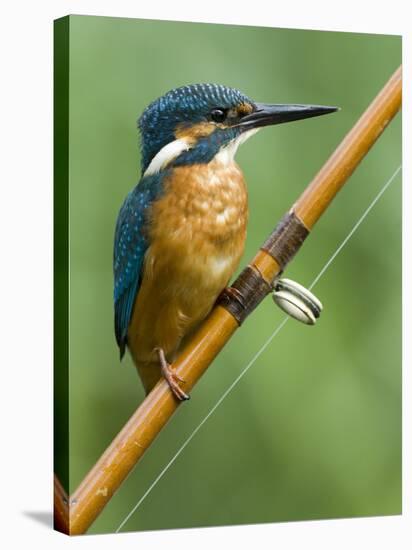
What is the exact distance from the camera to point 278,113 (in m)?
5.04

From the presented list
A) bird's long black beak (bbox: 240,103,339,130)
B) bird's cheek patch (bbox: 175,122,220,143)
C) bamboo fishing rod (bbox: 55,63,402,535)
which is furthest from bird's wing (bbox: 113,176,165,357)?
bird's long black beak (bbox: 240,103,339,130)

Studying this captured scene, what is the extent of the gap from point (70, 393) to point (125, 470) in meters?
0.47

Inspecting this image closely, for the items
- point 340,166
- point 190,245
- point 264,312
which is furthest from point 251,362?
point 340,166

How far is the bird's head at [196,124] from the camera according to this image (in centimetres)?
486

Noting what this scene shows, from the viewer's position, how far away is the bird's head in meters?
4.86

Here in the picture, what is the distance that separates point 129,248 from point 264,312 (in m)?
0.74

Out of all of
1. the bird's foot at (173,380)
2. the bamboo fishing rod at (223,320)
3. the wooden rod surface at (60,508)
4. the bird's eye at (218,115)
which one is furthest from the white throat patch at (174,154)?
the wooden rod surface at (60,508)

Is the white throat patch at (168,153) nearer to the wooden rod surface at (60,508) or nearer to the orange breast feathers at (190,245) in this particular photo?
the orange breast feathers at (190,245)

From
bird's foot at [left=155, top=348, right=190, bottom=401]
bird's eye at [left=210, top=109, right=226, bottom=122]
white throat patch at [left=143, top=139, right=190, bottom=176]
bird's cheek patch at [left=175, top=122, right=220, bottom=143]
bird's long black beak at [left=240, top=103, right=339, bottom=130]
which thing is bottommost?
bird's foot at [left=155, top=348, right=190, bottom=401]

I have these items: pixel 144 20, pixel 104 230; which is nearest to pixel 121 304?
A: pixel 104 230

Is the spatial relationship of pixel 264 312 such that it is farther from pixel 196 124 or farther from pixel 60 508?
pixel 60 508

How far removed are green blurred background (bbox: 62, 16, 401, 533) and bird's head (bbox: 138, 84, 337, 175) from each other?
7 cm

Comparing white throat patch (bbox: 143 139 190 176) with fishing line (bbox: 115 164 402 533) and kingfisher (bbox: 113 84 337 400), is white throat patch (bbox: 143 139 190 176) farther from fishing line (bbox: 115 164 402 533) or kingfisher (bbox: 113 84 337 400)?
fishing line (bbox: 115 164 402 533)

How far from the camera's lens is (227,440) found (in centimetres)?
530
